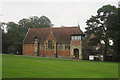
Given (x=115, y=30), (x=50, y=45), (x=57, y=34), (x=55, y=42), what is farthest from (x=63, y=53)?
(x=115, y=30)

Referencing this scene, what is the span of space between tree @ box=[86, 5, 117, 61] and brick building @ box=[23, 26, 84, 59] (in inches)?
226

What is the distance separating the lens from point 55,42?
183 ft

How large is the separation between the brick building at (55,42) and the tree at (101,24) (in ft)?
18.8

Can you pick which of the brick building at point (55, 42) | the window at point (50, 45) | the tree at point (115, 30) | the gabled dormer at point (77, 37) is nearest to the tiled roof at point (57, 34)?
the brick building at point (55, 42)

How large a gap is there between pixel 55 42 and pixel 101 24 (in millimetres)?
16306

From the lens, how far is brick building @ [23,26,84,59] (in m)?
51.3

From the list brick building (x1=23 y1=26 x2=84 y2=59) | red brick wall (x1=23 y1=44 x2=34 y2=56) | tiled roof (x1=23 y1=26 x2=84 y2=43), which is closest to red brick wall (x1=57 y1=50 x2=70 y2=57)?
brick building (x1=23 y1=26 x2=84 y2=59)

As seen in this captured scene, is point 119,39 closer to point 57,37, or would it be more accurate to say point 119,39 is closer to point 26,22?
point 57,37

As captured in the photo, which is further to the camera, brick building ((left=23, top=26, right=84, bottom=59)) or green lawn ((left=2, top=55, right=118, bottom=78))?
brick building ((left=23, top=26, right=84, bottom=59))

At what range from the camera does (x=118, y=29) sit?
3806cm

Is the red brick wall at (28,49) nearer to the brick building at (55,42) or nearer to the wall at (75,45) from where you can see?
the brick building at (55,42)

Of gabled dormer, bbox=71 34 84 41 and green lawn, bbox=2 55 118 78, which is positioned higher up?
gabled dormer, bbox=71 34 84 41

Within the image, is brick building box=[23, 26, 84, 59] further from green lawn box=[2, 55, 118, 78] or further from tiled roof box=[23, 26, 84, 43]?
green lawn box=[2, 55, 118, 78]

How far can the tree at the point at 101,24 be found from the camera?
142 ft
